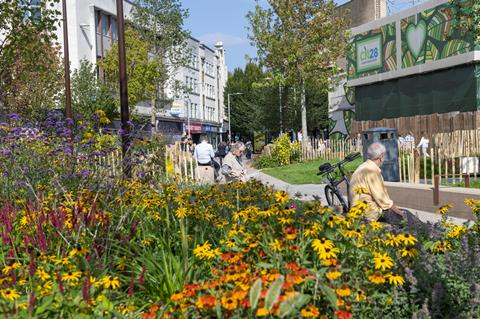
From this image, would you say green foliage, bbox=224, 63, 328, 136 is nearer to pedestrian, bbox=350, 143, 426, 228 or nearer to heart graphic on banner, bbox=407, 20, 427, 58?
heart graphic on banner, bbox=407, 20, 427, 58

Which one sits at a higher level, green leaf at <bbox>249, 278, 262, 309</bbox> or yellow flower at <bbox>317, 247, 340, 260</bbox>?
yellow flower at <bbox>317, 247, 340, 260</bbox>

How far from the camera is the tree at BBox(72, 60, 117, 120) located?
38250 mm

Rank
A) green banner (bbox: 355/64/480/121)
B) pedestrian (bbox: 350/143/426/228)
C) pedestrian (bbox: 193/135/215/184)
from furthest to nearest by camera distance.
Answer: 1. green banner (bbox: 355/64/480/121)
2. pedestrian (bbox: 193/135/215/184)
3. pedestrian (bbox: 350/143/426/228)

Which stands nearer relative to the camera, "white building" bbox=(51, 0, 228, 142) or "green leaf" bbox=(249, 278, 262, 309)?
"green leaf" bbox=(249, 278, 262, 309)

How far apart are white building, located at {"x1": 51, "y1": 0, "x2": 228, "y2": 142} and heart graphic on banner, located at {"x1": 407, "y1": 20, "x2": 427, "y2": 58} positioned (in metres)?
14.4

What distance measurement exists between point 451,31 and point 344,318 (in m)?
33.9

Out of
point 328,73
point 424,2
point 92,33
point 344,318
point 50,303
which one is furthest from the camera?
point 92,33

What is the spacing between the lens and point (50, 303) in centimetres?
363

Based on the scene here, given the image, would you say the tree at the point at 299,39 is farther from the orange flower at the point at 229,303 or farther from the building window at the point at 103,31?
the orange flower at the point at 229,303

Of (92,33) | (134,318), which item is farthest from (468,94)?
(134,318)

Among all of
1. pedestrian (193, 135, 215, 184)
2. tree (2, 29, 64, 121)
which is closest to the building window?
tree (2, 29, 64, 121)

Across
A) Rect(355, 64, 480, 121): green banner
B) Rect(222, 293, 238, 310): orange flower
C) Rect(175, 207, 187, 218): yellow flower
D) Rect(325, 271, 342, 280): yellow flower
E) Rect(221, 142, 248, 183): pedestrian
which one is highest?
Rect(355, 64, 480, 121): green banner

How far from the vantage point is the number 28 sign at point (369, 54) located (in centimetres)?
4172

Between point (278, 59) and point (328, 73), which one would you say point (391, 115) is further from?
point (278, 59)
